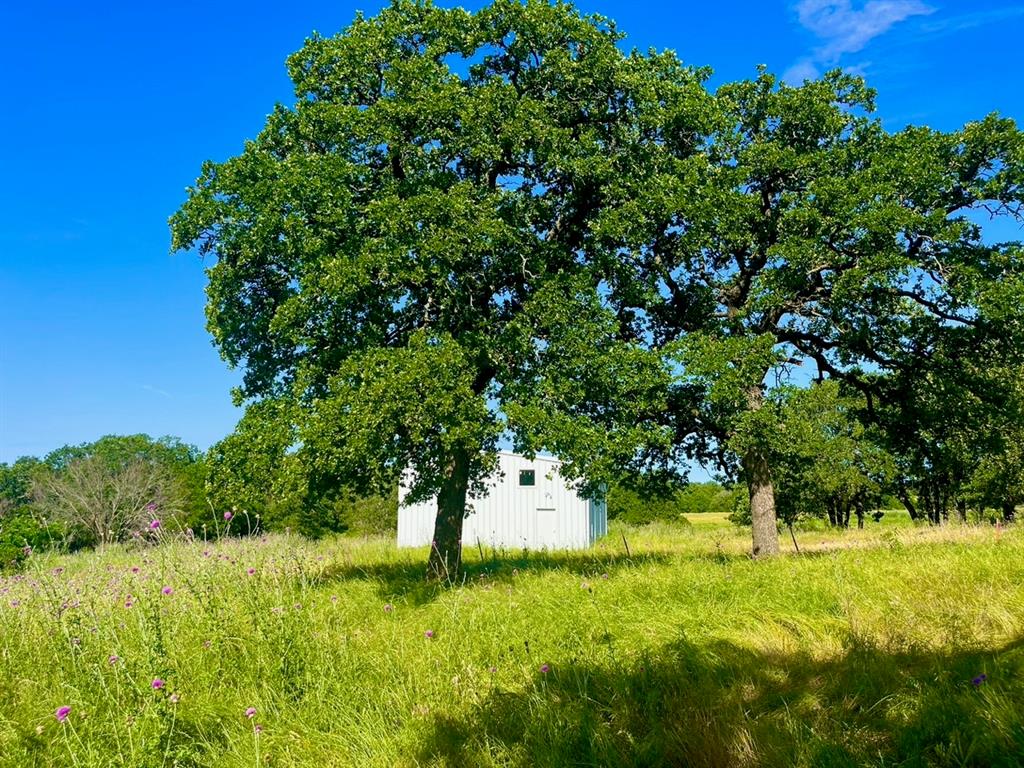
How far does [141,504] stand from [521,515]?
68.7 feet

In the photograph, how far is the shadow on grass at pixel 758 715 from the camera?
420cm

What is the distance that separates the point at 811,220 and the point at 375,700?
1343 centimetres

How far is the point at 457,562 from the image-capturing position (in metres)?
14.0

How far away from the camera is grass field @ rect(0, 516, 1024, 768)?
463cm

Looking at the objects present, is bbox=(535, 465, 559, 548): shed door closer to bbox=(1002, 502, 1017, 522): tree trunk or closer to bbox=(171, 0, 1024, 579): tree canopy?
bbox=(171, 0, 1024, 579): tree canopy

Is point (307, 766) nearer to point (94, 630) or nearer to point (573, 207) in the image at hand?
point (94, 630)

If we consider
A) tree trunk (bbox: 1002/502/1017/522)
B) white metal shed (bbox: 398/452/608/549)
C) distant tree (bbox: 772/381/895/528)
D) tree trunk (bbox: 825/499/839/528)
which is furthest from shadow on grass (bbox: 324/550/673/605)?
tree trunk (bbox: 825/499/839/528)

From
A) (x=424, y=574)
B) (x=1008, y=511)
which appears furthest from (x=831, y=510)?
(x=424, y=574)

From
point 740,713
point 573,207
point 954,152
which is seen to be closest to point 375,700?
point 740,713

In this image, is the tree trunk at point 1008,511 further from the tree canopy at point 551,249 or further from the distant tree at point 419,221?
the distant tree at point 419,221

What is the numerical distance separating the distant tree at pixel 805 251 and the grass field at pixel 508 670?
647cm

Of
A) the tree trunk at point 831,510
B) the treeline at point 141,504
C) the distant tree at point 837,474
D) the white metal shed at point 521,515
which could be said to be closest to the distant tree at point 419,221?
the treeline at point 141,504

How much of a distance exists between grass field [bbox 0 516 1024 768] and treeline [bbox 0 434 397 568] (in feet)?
1.62

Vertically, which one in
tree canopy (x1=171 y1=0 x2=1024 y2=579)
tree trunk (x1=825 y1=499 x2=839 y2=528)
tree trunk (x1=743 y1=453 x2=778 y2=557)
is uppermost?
tree canopy (x1=171 y1=0 x2=1024 y2=579)
